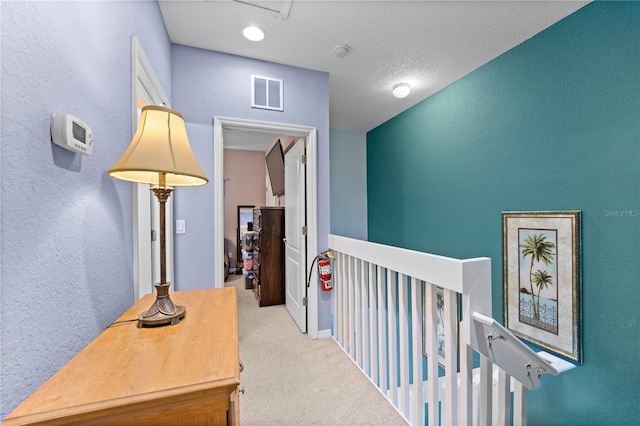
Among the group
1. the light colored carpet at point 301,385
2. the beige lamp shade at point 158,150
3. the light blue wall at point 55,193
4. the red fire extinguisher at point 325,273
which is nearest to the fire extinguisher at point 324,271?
the red fire extinguisher at point 325,273

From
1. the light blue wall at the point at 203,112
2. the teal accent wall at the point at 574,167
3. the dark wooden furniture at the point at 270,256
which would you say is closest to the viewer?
the teal accent wall at the point at 574,167

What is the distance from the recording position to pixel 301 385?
6.33 feet

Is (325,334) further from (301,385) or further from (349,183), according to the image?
(349,183)

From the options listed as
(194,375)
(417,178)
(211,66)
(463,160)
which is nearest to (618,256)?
(463,160)

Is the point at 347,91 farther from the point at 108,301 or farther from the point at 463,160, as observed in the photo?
the point at 108,301

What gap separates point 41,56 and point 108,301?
811 millimetres

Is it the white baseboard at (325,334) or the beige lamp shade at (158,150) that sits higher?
the beige lamp shade at (158,150)

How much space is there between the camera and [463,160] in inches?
106

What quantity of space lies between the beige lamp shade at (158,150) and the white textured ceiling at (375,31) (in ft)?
4.44

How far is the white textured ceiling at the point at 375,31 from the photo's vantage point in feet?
5.91

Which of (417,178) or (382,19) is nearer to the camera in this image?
(382,19)

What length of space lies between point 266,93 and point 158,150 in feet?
5.88

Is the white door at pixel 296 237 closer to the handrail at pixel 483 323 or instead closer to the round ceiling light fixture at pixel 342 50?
the round ceiling light fixture at pixel 342 50

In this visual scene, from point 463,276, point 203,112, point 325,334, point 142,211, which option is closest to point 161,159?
point 142,211
